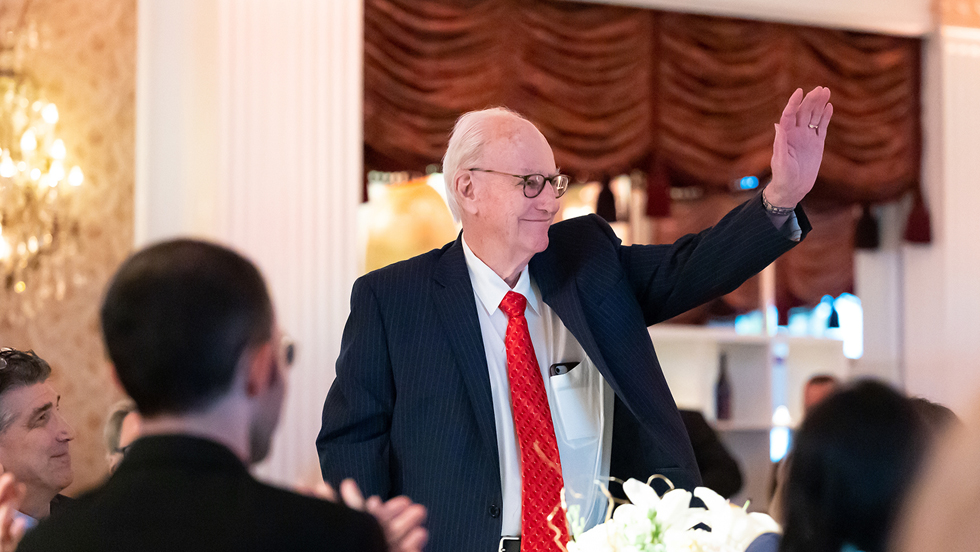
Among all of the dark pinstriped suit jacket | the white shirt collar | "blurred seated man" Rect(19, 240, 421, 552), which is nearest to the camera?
"blurred seated man" Rect(19, 240, 421, 552)

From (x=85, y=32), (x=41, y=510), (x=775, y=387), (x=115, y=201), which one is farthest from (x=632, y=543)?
(x=775, y=387)

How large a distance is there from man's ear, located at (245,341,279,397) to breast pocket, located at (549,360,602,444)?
1.01 metres

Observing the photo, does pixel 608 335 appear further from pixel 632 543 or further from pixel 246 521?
pixel 246 521

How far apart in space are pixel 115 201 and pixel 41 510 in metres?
2.31

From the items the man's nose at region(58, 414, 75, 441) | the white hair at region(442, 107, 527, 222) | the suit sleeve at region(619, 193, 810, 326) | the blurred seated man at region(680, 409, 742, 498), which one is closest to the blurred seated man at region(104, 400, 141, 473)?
the man's nose at region(58, 414, 75, 441)

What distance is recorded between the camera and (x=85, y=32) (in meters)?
4.18

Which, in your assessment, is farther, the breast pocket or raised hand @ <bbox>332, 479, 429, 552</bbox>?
the breast pocket

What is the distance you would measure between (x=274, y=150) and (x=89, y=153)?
2.95ft

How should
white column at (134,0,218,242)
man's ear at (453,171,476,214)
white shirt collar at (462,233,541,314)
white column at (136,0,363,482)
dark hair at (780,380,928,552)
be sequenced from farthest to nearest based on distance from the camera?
1. white column at (134,0,218,242)
2. white column at (136,0,363,482)
3. man's ear at (453,171,476,214)
4. white shirt collar at (462,233,541,314)
5. dark hair at (780,380,928,552)

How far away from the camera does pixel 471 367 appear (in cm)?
191

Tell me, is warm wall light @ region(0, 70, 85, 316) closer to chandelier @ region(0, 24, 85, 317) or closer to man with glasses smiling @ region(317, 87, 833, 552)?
chandelier @ region(0, 24, 85, 317)

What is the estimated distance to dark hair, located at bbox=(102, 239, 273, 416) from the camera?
2.98 ft

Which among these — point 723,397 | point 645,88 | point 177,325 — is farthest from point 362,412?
point 723,397

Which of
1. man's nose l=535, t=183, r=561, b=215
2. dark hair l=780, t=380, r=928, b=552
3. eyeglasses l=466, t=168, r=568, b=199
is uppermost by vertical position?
eyeglasses l=466, t=168, r=568, b=199
